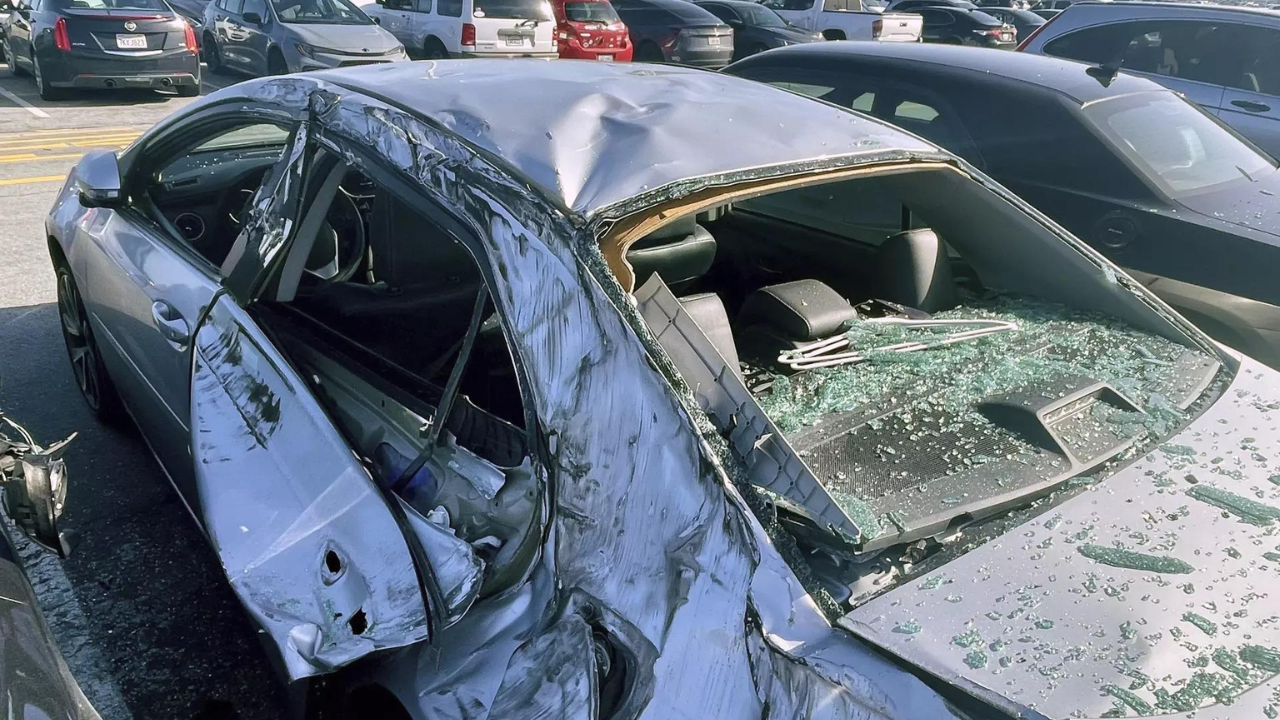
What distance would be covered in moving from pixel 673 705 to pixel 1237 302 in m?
3.47

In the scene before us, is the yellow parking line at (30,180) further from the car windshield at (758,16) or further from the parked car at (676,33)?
the car windshield at (758,16)

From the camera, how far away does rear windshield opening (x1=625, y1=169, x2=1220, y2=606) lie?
1596mm

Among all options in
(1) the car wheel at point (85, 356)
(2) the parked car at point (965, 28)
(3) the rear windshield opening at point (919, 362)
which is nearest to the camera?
(3) the rear windshield opening at point (919, 362)

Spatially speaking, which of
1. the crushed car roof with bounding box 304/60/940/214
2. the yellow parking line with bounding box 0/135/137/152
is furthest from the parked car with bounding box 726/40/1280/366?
the yellow parking line with bounding box 0/135/137/152

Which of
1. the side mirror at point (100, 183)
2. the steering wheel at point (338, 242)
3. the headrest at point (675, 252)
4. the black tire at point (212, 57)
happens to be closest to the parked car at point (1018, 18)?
the black tire at point (212, 57)

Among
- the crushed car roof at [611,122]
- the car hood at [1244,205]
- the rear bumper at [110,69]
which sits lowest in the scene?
the rear bumper at [110,69]

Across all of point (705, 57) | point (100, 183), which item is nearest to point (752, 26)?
point (705, 57)

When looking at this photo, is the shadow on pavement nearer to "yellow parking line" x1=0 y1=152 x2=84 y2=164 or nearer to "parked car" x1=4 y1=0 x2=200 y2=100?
"yellow parking line" x1=0 y1=152 x2=84 y2=164

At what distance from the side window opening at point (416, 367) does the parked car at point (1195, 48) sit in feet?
17.9

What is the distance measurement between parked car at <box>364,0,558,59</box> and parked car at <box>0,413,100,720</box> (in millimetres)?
11349

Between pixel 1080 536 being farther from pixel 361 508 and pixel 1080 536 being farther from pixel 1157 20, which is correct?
pixel 1157 20

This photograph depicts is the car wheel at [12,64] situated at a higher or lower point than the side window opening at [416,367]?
lower

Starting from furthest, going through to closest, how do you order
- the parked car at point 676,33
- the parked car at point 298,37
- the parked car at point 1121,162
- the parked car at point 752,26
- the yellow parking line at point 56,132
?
the parked car at point 752,26
the parked car at point 676,33
the parked car at point 298,37
the yellow parking line at point 56,132
the parked car at point 1121,162

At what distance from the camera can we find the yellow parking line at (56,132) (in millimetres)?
9078
